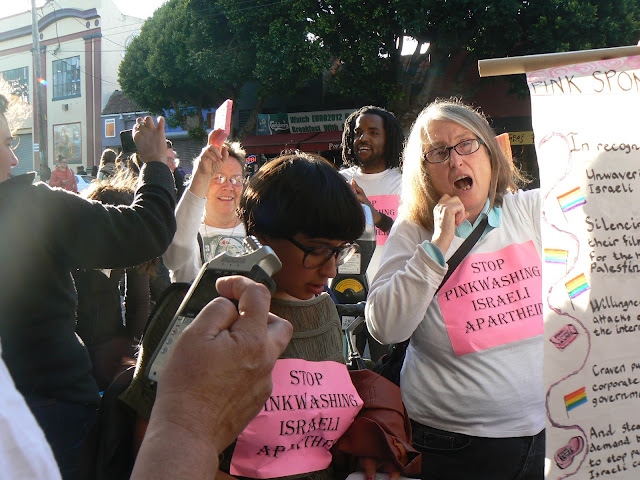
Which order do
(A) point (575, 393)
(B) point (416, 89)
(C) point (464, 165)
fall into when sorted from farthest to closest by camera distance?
(B) point (416, 89), (C) point (464, 165), (A) point (575, 393)

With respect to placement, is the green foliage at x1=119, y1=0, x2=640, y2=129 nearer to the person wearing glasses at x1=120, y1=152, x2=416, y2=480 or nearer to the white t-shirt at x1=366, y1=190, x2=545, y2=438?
the white t-shirt at x1=366, y1=190, x2=545, y2=438

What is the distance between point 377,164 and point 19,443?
3.82 meters

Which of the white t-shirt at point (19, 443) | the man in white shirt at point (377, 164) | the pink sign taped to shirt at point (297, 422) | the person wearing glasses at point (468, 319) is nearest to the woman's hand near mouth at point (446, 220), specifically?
the person wearing glasses at point (468, 319)

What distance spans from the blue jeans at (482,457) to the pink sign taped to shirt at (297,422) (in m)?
0.53

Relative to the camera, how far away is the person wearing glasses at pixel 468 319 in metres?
1.88

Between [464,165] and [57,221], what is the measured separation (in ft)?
4.54

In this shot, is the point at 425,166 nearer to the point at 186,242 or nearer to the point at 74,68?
the point at 186,242

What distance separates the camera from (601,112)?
5.50 ft

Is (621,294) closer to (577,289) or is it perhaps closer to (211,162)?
(577,289)

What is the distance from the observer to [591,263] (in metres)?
1.60

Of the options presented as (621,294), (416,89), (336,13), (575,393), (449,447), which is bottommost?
(449,447)

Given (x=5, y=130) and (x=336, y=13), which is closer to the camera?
(x=5, y=130)

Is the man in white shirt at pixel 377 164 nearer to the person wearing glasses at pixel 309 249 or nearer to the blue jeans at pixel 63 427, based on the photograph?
the person wearing glasses at pixel 309 249

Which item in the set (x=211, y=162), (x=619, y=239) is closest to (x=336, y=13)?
(x=211, y=162)
